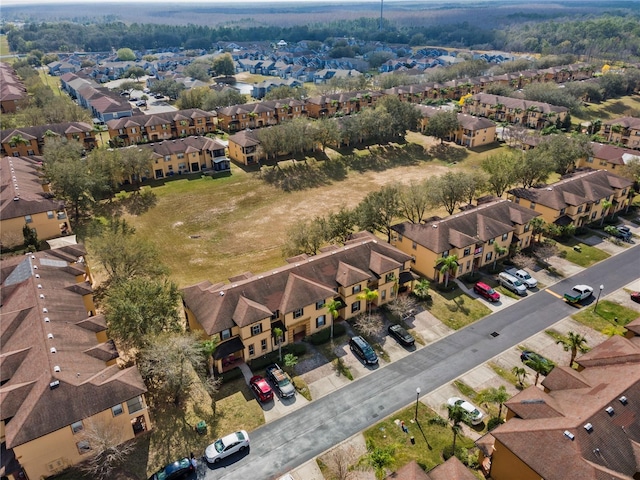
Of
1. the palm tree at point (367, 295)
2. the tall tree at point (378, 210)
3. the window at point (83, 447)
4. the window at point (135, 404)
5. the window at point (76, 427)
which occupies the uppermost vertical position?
the tall tree at point (378, 210)

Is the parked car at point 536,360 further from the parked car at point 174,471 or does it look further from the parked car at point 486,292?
the parked car at point 174,471

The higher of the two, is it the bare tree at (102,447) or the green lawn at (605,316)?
the bare tree at (102,447)

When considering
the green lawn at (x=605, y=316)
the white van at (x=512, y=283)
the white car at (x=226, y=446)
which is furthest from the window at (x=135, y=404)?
the green lawn at (x=605, y=316)

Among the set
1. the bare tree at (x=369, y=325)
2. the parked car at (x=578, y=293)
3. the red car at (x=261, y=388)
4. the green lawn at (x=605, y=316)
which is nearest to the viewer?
the red car at (x=261, y=388)

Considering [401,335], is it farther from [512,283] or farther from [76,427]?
Result: [76,427]

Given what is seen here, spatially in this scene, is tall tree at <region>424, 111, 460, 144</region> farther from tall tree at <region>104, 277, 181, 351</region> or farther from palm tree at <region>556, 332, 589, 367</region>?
tall tree at <region>104, 277, 181, 351</region>

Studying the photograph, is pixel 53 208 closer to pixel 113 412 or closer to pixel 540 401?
pixel 113 412

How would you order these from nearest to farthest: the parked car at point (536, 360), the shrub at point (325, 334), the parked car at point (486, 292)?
1. the parked car at point (536, 360)
2. the shrub at point (325, 334)
3. the parked car at point (486, 292)
